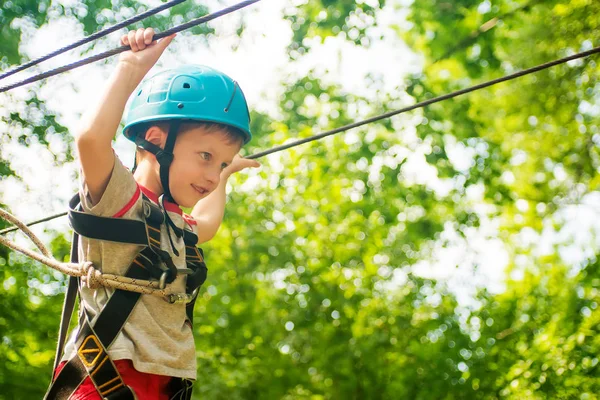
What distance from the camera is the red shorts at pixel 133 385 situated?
6.37 feet

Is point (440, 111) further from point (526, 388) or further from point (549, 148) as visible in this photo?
point (549, 148)

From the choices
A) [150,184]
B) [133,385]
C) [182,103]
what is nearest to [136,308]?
[133,385]

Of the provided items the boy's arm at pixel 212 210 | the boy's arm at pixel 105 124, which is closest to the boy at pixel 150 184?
the boy's arm at pixel 105 124

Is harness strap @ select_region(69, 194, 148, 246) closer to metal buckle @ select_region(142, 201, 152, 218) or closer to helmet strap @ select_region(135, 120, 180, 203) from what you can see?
metal buckle @ select_region(142, 201, 152, 218)

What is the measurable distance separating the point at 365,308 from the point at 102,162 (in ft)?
22.6

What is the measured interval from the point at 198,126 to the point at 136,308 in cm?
67

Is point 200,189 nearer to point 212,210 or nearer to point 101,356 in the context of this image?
point 212,210

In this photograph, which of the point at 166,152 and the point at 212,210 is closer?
the point at 166,152

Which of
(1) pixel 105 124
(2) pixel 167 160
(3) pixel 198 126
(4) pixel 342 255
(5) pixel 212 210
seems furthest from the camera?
(4) pixel 342 255

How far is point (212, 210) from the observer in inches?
107

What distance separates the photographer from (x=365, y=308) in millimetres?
8391

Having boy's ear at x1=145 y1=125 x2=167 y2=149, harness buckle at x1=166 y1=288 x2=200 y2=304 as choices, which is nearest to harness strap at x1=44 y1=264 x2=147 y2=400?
harness buckle at x1=166 y1=288 x2=200 y2=304

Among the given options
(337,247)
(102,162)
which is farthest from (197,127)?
(337,247)

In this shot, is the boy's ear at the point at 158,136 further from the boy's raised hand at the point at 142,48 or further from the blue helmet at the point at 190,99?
the boy's raised hand at the point at 142,48
